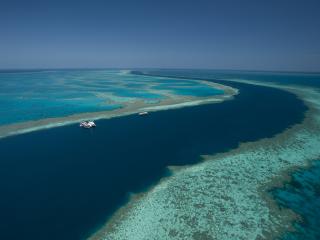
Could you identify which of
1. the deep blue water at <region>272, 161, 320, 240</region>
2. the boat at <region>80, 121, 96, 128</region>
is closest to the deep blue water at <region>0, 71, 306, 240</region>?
the boat at <region>80, 121, 96, 128</region>

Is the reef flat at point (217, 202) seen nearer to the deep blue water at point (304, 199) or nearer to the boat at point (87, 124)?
the deep blue water at point (304, 199)

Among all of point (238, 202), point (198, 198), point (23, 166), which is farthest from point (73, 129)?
point (238, 202)

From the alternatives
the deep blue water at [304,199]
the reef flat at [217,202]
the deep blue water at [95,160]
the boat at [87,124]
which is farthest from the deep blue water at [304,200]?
the boat at [87,124]

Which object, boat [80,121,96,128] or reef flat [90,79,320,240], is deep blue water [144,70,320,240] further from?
boat [80,121,96,128]

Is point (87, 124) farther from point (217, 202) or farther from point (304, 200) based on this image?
point (304, 200)

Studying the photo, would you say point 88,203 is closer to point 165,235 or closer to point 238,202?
point 165,235
